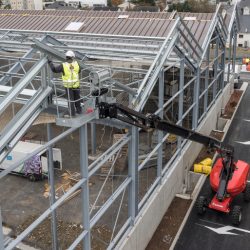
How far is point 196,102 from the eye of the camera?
24344 millimetres

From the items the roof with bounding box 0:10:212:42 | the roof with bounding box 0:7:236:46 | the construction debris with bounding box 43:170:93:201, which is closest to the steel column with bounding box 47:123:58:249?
the construction debris with bounding box 43:170:93:201

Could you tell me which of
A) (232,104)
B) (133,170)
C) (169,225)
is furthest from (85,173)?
(232,104)

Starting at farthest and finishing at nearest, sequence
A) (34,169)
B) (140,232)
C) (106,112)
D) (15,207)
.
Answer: (34,169)
(15,207)
(140,232)
(106,112)

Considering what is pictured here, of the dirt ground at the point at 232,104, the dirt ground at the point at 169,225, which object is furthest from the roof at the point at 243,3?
the dirt ground at the point at 169,225

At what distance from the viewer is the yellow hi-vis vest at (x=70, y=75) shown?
1022 centimetres

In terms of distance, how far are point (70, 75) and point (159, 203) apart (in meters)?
10.3

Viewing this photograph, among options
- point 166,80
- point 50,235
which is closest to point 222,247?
point 50,235

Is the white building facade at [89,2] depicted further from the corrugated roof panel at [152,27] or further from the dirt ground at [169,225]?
the dirt ground at [169,225]

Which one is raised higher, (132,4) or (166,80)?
(132,4)

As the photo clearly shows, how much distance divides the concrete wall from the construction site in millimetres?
58

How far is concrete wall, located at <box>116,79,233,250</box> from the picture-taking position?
15732 millimetres

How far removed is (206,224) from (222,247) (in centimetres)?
174

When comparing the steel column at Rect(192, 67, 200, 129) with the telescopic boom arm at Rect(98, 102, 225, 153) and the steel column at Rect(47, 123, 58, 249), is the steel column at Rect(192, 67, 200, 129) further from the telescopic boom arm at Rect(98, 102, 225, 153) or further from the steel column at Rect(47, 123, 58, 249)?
the steel column at Rect(47, 123, 58, 249)

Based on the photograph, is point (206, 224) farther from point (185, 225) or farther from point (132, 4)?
point (132, 4)
